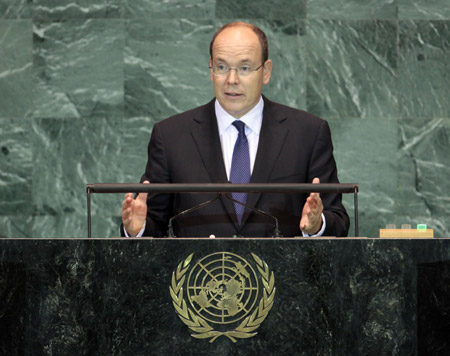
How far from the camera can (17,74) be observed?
553 centimetres

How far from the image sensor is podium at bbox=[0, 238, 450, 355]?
2.43m

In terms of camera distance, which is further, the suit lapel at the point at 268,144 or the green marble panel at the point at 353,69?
the green marble panel at the point at 353,69

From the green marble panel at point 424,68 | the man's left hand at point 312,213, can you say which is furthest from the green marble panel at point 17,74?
the man's left hand at point 312,213

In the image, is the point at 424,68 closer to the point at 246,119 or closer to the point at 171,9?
the point at 171,9

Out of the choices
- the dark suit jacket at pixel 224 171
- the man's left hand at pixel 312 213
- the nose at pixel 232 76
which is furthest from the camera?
the nose at pixel 232 76

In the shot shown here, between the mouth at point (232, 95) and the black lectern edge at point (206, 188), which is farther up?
the mouth at point (232, 95)

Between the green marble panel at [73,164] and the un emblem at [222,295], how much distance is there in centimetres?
311

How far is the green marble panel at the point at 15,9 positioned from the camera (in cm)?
555

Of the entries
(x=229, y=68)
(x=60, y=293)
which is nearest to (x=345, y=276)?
(x=60, y=293)

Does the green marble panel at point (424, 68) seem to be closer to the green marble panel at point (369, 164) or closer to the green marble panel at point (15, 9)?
the green marble panel at point (369, 164)

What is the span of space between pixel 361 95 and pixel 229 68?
212 cm

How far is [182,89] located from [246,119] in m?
1.85

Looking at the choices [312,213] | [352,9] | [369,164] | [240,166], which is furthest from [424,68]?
[312,213]

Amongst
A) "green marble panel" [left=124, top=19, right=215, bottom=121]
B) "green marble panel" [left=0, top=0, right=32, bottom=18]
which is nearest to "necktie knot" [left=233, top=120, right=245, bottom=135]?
"green marble panel" [left=124, top=19, right=215, bottom=121]
